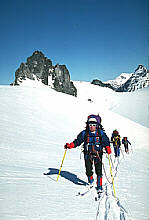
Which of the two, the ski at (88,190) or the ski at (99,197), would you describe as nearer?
the ski at (99,197)

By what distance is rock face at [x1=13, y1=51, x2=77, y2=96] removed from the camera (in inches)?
4505

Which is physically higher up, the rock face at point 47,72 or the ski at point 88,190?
the rock face at point 47,72

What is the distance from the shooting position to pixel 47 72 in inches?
4717

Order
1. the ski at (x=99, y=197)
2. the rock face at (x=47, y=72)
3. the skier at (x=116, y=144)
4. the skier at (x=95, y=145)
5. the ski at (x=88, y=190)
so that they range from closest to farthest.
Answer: the ski at (x=99, y=197)
the ski at (x=88, y=190)
the skier at (x=95, y=145)
the skier at (x=116, y=144)
the rock face at (x=47, y=72)

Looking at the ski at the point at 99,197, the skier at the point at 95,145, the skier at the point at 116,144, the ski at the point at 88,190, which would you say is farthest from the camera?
the skier at the point at 116,144

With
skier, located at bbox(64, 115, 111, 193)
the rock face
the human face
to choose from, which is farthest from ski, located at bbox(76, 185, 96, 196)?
the rock face

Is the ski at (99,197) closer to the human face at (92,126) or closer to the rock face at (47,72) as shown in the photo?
the human face at (92,126)

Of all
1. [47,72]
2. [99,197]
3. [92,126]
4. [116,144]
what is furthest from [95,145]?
[47,72]

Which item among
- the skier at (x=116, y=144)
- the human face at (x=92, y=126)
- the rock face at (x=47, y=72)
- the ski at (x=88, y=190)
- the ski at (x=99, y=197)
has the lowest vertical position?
the ski at (x=99, y=197)

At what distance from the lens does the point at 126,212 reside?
123 inches

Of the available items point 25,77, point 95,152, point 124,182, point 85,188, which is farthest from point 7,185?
point 25,77

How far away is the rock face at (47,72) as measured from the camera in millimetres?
114438

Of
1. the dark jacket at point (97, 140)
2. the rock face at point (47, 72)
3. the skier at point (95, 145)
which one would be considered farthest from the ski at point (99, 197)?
the rock face at point (47, 72)

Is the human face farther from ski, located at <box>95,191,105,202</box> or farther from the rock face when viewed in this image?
the rock face
